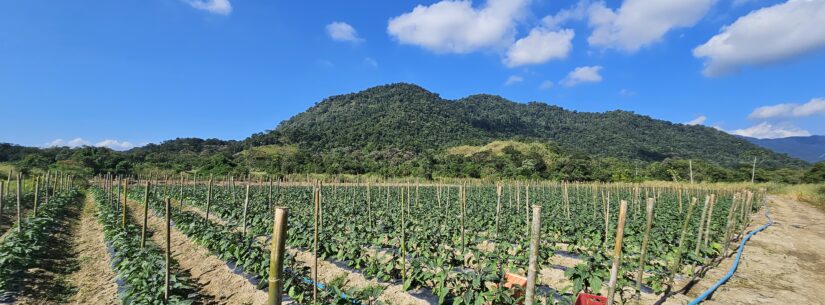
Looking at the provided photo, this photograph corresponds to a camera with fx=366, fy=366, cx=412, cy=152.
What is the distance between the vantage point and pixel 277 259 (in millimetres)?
2191

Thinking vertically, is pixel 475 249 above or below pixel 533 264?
below

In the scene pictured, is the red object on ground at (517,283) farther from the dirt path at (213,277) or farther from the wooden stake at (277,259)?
the dirt path at (213,277)

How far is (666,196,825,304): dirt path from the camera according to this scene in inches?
242

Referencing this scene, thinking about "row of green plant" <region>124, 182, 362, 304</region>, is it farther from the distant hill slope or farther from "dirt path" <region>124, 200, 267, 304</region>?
the distant hill slope

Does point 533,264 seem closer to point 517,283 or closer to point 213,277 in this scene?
point 517,283

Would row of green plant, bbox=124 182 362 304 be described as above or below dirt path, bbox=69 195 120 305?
above

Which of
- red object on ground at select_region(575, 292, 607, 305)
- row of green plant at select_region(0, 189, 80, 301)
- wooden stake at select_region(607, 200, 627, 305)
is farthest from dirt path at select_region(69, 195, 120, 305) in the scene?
wooden stake at select_region(607, 200, 627, 305)

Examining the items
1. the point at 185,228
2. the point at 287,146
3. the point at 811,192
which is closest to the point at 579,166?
the point at 811,192

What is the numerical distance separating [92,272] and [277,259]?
7433 mm

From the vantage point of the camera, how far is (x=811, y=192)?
3083 cm

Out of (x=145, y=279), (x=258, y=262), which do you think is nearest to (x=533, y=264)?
(x=258, y=262)

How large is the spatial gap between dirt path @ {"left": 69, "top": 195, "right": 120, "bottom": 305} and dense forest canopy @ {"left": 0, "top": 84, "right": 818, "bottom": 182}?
2808 centimetres

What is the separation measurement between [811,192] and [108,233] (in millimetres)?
46538

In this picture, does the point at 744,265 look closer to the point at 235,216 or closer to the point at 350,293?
the point at 350,293
